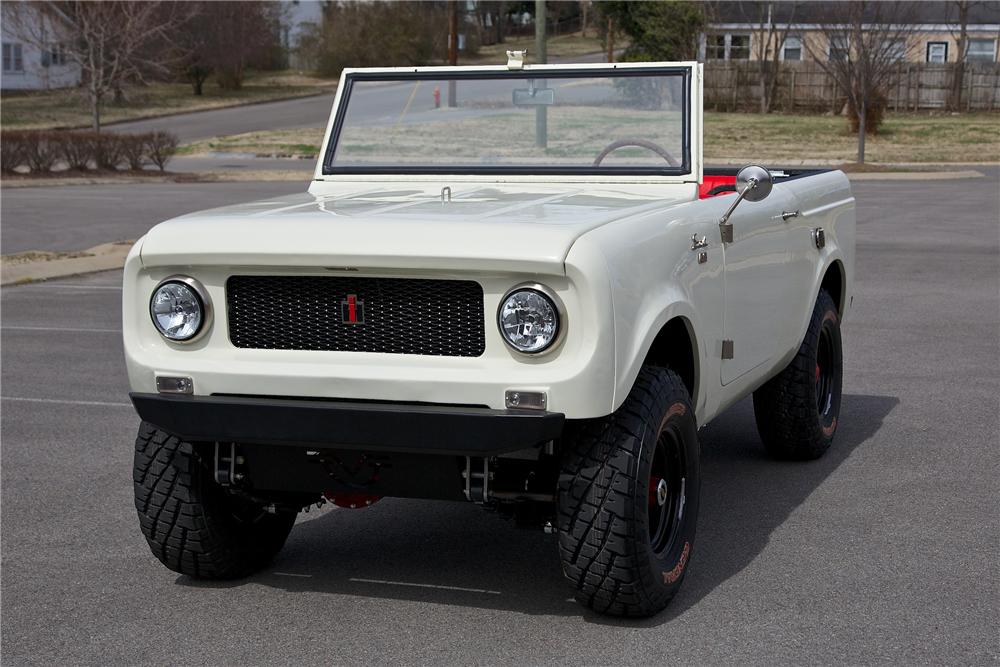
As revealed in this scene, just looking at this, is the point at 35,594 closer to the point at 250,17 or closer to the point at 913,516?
the point at 913,516

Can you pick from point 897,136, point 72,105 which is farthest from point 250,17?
point 897,136

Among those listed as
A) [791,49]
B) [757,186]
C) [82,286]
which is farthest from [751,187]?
[791,49]

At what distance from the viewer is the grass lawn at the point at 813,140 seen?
34000 millimetres

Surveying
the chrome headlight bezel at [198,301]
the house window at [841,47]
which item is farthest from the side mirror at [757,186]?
the house window at [841,47]

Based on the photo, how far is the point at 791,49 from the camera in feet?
184

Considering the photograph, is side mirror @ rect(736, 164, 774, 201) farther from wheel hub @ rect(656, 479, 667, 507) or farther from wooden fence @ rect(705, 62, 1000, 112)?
wooden fence @ rect(705, 62, 1000, 112)

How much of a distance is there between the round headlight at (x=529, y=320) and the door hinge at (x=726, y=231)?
1270mm

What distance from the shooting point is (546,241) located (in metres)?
4.05

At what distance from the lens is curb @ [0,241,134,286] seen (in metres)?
14.9

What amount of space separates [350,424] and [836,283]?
373 centimetres

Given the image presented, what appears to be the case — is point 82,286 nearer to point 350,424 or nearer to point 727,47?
point 350,424

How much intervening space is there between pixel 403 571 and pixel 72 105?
178 feet

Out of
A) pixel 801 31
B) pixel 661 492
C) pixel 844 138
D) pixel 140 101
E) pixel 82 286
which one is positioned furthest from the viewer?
pixel 140 101

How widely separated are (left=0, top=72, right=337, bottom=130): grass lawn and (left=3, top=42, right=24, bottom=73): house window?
165cm
